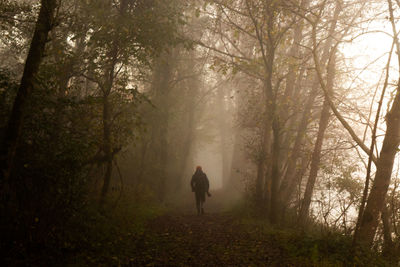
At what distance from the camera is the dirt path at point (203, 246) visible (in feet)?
20.7

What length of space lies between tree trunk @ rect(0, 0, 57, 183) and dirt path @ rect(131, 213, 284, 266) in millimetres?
2972

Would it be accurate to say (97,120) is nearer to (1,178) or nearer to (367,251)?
(1,178)

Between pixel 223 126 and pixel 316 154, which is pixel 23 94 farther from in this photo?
pixel 223 126

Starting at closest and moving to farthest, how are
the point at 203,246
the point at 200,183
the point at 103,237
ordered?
the point at 103,237 → the point at 203,246 → the point at 200,183

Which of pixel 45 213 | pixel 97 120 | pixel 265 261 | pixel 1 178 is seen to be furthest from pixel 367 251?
pixel 97 120

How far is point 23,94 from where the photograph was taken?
568cm

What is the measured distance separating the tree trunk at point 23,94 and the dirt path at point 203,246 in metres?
2.97

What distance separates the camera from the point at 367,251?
20.7 ft

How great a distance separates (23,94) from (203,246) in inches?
196

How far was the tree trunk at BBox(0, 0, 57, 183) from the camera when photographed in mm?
5484

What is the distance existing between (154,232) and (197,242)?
1.42 meters

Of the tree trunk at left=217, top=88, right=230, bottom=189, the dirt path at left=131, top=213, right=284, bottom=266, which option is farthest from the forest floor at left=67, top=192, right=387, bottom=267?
the tree trunk at left=217, top=88, right=230, bottom=189

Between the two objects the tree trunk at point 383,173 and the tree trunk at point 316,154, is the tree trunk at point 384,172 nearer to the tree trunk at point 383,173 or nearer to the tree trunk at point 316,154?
the tree trunk at point 383,173

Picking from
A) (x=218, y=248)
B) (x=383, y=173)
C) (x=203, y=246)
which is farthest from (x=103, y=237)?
(x=383, y=173)
